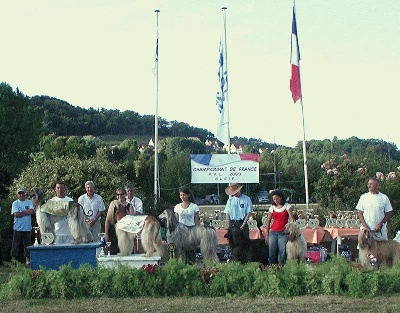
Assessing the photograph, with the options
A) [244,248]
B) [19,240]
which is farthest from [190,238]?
[19,240]

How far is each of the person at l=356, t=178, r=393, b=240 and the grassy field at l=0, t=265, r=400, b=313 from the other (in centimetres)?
207

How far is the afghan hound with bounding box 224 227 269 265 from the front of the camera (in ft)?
34.7

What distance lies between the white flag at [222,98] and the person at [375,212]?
12.5 metres

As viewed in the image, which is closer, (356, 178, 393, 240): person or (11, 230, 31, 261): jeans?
(356, 178, 393, 240): person

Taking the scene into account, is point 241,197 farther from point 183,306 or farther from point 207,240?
point 183,306

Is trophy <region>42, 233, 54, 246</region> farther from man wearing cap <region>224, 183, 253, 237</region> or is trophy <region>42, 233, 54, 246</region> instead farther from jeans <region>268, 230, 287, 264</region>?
jeans <region>268, 230, 287, 264</region>

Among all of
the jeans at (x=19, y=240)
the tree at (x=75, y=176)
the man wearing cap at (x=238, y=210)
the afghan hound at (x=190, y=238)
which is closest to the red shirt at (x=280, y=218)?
the man wearing cap at (x=238, y=210)

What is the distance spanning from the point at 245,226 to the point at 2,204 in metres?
6.37

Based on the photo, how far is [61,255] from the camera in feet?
33.5

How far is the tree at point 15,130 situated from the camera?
137 feet

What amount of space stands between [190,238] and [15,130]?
34790mm

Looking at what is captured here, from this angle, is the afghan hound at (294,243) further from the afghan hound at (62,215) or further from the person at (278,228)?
the afghan hound at (62,215)

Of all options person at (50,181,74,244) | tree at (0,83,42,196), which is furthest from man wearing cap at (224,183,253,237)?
tree at (0,83,42,196)

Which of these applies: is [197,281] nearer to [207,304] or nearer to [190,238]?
[207,304]
